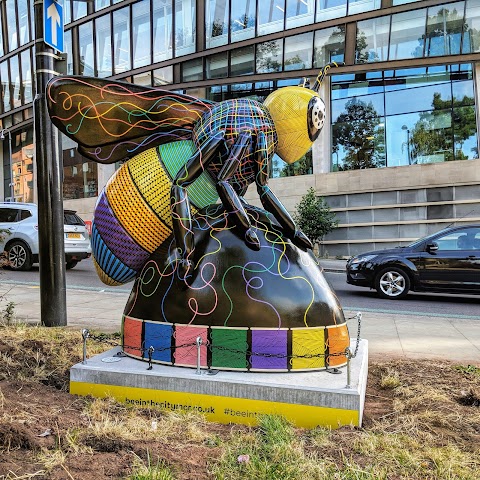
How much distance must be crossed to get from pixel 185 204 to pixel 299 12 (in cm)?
2297

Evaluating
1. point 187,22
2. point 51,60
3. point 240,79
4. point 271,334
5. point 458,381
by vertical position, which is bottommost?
Result: point 458,381

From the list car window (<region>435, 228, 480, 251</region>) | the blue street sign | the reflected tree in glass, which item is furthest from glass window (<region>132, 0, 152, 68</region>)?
the blue street sign

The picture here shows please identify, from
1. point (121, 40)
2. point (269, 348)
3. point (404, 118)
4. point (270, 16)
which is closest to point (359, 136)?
point (404, 118)

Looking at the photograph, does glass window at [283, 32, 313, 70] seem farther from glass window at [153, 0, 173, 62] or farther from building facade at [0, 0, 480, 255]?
glass window at [153, 0, 173, 62]

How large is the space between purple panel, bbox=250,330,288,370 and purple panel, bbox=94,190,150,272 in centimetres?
120

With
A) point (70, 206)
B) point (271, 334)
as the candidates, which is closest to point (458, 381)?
point (271, 334)

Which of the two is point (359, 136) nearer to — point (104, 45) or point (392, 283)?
point (392, 283)

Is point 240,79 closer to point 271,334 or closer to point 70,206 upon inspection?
point 70,206

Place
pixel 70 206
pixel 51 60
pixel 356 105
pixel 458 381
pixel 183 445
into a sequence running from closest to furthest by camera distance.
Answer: pixel 183 445, pixel 458 381, pixel 51 60, pixel 356 105, pixel 70 206

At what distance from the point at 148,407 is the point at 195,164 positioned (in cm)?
186

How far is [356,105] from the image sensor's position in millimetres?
24422

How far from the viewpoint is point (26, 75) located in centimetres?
3388

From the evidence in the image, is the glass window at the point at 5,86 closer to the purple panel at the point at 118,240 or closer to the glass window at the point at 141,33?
the glass window at the point at 141,33

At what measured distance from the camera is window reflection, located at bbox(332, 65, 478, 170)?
2270cm
